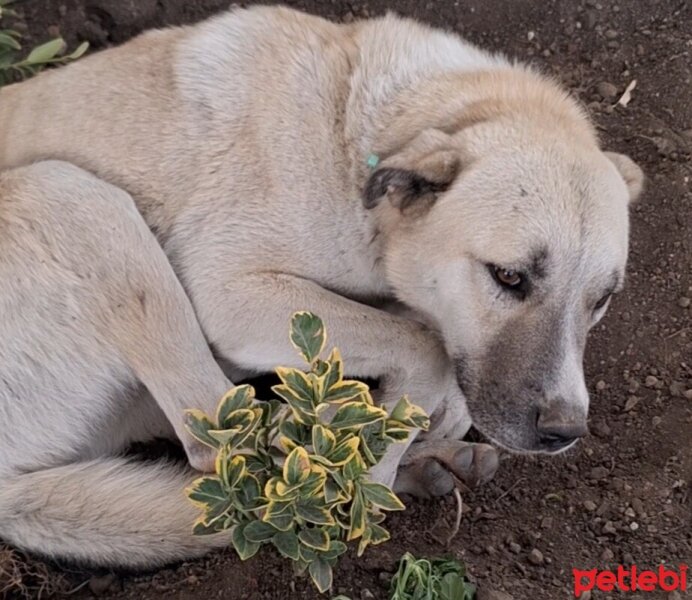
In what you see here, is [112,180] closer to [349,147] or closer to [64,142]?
[64,142]

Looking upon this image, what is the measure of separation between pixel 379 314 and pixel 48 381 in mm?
1093

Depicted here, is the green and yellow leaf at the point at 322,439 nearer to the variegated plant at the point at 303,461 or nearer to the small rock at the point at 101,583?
the variegated plant at the point at 303,461

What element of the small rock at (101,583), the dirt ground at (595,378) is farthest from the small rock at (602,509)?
the small rock at (101,583)

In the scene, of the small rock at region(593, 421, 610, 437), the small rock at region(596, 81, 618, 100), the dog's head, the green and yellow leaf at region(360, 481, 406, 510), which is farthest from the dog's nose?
the small rock at region(596, 81, 618, 100)

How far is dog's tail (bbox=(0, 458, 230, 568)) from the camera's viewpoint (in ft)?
8.68

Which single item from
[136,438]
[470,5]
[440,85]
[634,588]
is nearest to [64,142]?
[136,438]

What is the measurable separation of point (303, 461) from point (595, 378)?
5.05ft

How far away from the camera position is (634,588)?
107 inches

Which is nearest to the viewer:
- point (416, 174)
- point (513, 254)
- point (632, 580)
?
point (513, 254)

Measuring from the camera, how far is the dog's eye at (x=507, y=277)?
8.13 ft

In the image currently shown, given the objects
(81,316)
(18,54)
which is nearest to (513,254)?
(81,316)

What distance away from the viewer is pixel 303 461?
2.24 metres

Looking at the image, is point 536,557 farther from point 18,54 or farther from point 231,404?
point 18,54

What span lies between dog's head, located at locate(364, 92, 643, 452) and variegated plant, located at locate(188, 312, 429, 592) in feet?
0.98
